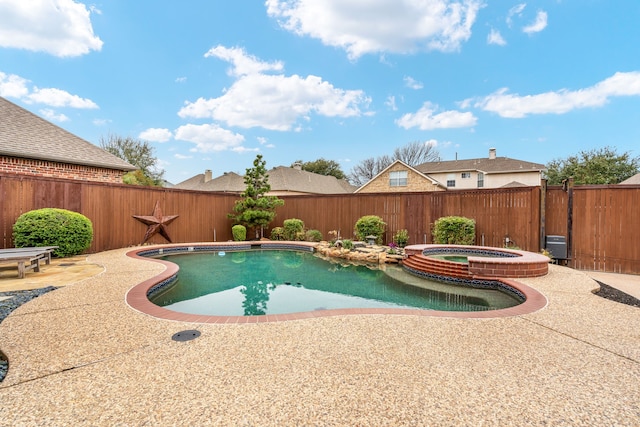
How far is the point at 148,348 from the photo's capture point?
3.02 m

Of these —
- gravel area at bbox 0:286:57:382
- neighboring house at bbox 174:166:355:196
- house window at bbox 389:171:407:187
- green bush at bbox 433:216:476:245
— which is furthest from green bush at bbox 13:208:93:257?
house window at bbox 389:171:407:187

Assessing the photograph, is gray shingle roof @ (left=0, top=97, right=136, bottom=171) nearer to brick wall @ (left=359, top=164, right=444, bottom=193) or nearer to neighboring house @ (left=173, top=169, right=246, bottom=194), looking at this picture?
neighboring house @ (left=173, top=169, right=246, bottom=194)

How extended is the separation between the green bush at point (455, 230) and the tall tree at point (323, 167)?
102 feet

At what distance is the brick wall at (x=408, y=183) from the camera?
74.8ft

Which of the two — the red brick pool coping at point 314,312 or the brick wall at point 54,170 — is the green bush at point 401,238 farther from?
the brick wall at point 54,170

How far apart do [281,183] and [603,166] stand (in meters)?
28.0

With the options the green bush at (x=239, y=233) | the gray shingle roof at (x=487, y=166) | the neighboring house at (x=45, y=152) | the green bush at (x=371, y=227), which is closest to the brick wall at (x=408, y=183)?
the gray shingle roof at (x=487, y=166)

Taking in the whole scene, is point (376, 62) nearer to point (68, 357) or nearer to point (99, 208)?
point (99, 208)

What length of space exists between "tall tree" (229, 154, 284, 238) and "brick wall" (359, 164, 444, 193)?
11.7m

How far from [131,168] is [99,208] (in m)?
3.05

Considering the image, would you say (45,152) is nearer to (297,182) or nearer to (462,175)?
(297,182)

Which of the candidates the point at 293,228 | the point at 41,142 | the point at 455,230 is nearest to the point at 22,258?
the point at 41,142

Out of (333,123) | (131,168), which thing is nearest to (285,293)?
(131,168)

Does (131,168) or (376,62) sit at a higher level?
(376,62)
